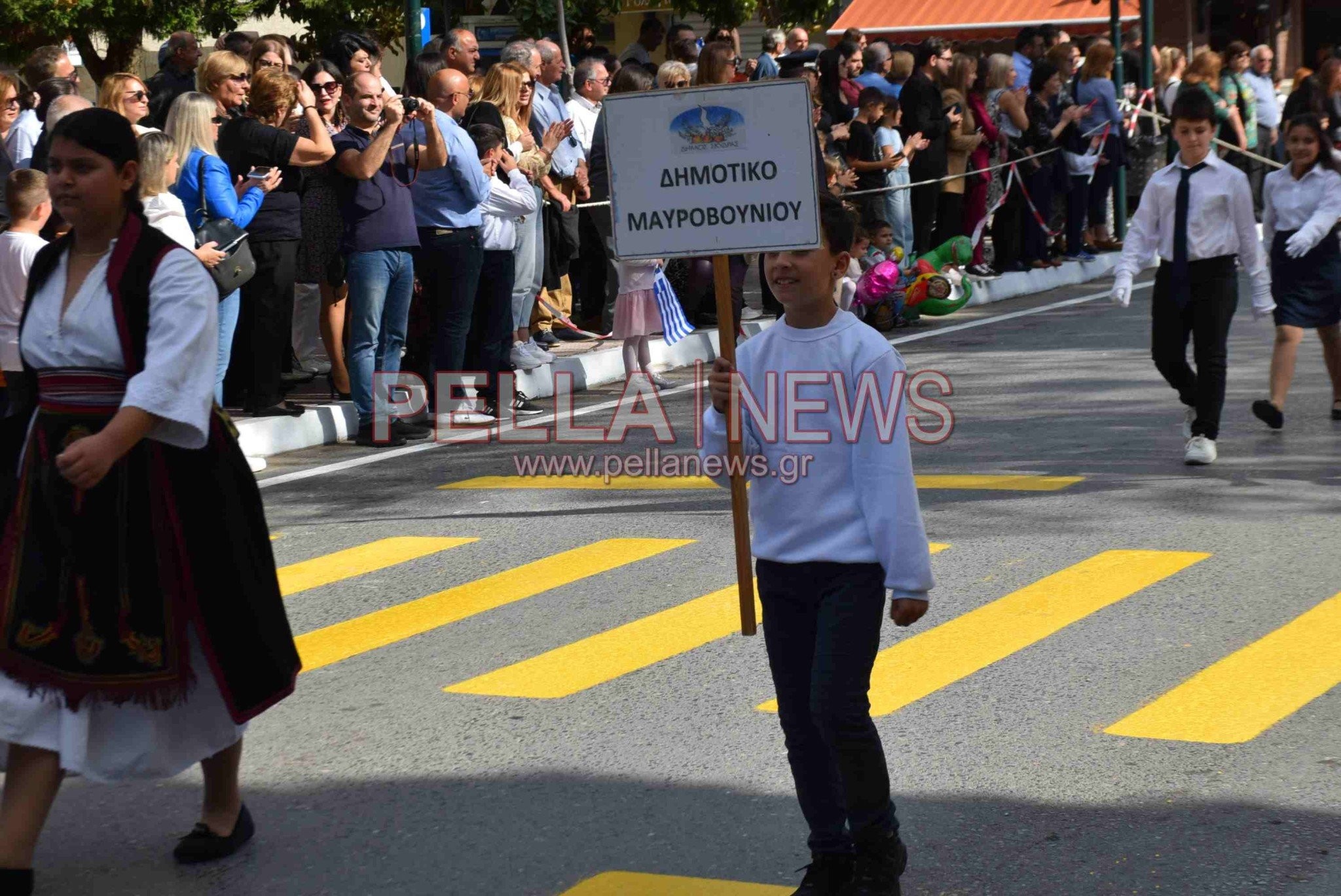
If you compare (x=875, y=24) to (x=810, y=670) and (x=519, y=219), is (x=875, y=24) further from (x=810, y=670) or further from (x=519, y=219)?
(x=810, y=670)

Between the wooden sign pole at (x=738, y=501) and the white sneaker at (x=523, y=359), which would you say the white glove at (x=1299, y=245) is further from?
the wooden sign pole at (x=738, y=501)

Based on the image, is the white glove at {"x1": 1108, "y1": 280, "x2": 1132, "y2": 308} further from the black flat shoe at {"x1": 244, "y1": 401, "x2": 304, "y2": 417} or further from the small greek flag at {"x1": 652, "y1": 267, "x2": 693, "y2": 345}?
the black flat shoe at {"x1": 244, "y1": 401, "x2": 304, "y2": 417}

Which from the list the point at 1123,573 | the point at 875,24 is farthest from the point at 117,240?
the point at 875,24

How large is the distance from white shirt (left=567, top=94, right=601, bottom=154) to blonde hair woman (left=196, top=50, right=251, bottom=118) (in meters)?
3.87

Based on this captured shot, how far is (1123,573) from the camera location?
7418 millimetres

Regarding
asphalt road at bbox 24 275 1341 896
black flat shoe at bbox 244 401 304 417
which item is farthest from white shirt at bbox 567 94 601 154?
asphalt road at bbox 24 275 1341 896

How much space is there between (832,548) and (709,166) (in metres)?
1.51

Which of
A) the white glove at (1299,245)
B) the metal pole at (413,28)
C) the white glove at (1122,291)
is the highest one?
the metal pole at (413,28)

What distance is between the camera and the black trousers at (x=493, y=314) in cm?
1201

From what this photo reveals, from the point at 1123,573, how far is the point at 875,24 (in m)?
33.0

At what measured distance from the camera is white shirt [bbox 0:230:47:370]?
27.3 feet

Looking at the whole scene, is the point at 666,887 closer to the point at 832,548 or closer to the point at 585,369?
the point at 832,548

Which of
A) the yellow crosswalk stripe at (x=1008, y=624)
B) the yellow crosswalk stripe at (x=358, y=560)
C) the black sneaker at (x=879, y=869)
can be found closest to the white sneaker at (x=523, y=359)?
the yellow crosswalk stripe at (x=358, y=560)

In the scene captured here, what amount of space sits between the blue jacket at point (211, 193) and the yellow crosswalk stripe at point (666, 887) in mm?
6609
